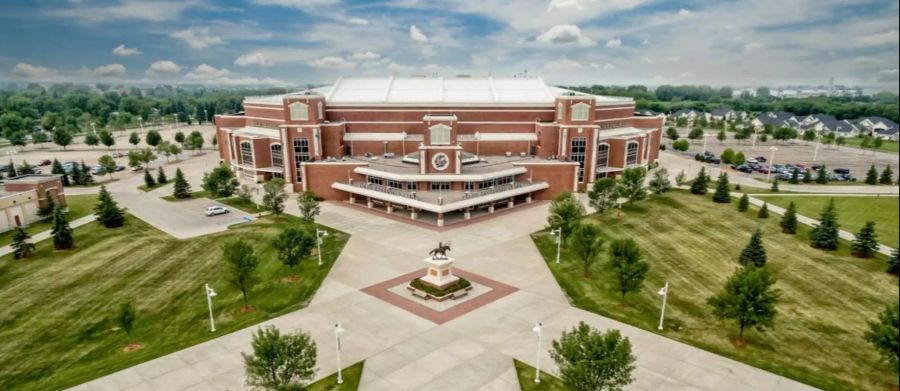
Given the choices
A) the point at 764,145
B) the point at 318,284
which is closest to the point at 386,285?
the point at 318,284

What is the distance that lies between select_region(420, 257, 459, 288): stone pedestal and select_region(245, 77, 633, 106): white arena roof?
38447mm

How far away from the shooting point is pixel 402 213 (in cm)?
5053

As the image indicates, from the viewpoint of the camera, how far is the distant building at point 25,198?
147 feet

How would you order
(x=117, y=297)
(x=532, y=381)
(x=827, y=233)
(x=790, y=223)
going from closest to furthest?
(x=532, y=381)
(x=117, y=297)
(x=827, y=233)
(x=790, y=223)

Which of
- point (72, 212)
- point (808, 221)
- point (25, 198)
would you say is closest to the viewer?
point (808, 221)

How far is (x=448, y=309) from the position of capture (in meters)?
29.3

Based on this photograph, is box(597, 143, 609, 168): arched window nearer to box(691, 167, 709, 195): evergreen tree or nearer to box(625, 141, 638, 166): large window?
box(625, 141, 638, 166): large window

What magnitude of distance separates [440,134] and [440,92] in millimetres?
19223

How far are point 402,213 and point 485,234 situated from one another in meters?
10.9

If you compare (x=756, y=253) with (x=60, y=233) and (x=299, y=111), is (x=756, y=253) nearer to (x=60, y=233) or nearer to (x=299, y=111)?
(x=299, y=111)

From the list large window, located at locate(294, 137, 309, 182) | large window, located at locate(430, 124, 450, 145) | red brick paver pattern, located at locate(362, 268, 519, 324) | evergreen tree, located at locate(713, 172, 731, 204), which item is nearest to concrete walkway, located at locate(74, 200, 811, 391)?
red brick paver pattern, located at locate(362, 268, 519, 324)

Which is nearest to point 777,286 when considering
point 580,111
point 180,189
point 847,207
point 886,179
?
point 847,207

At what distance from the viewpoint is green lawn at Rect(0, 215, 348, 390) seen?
24.0 meters

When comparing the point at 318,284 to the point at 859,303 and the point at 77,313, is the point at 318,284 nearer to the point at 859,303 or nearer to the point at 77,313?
the point at 77,313
